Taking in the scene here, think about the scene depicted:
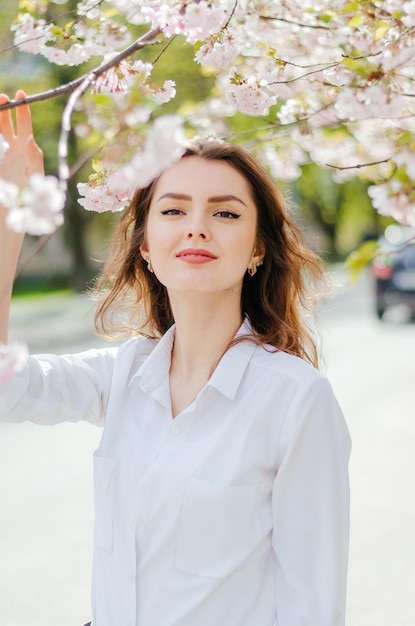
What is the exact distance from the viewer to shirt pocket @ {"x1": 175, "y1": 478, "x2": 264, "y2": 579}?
62.5 inches

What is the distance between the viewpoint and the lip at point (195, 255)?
173 cm

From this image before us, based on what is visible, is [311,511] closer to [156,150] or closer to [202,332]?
[202,332]

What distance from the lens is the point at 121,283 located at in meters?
2.23

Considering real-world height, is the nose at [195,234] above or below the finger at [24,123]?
below

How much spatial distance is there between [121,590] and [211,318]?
56 cm

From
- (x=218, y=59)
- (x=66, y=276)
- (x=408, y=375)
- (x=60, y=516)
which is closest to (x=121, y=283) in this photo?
(x=218, y=59)

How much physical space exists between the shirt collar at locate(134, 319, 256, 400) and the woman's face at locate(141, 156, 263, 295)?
0.40 feet

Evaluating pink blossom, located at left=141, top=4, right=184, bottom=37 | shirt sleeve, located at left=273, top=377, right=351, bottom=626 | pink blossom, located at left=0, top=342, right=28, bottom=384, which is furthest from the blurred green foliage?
pink blossom, located at left=0, top=342, right=28, bottom=384

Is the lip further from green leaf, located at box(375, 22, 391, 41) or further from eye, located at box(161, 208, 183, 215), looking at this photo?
green leaf, located at box(375, 22, 391, 41)

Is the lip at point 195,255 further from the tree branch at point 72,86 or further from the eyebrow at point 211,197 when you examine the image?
the tree branch at point 72,86

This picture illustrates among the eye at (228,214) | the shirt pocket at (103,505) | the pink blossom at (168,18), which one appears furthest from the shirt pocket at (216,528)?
the pink blossom at (168,18)

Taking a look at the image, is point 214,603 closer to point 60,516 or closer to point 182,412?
point 182,412

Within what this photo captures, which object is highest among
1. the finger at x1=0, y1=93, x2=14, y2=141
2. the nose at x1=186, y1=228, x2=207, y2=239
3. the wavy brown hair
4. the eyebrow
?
the finger at x1=0, y1=93, x2=14, y2=141

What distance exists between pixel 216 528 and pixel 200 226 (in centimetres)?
56
